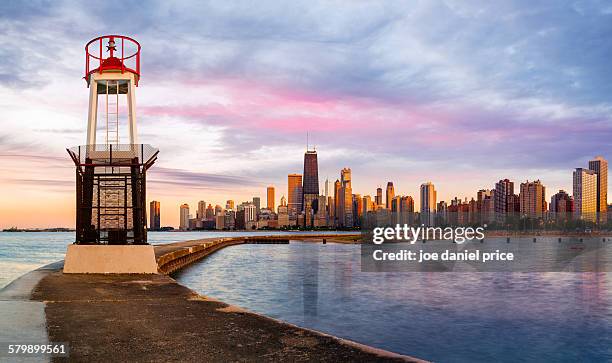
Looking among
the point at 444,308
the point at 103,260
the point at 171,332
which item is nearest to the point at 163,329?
the point at 171,332

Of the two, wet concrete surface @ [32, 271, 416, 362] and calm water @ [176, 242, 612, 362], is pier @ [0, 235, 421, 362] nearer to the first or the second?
wet concrete surface @ [32, 271, 416, 362]

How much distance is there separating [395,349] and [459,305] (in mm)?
11302

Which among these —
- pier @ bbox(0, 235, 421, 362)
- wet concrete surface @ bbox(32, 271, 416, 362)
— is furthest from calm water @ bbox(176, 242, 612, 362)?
wet concrete surface @ bbox(32, 271, 416, 362)

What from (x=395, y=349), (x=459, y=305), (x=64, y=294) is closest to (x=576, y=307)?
(x=459, y=305)

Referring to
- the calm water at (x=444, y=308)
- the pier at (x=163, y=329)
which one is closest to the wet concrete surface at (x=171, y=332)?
the pier at (x=163, y=329)

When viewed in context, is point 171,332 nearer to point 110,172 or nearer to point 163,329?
point 163,329

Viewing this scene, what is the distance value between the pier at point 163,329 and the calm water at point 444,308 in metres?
7.47

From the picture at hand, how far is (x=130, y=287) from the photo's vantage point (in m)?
17.4

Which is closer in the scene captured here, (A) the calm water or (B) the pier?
(B) the pier

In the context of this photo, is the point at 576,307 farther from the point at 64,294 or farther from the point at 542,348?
the point at 64,294

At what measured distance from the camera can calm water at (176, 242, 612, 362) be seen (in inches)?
719

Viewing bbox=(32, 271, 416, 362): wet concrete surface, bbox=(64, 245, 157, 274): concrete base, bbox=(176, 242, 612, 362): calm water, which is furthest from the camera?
bbox=(64, 245, 157, 274): concrete base

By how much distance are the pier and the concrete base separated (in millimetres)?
3337

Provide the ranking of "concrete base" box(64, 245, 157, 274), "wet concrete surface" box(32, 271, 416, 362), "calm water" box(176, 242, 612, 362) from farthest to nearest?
1. "concrete base" box(64, 245, 157, 274)
2. "calm water" box(176, 242, 612, 362)
3. "wet concrete surface" box(32, 271, 416, 362)
